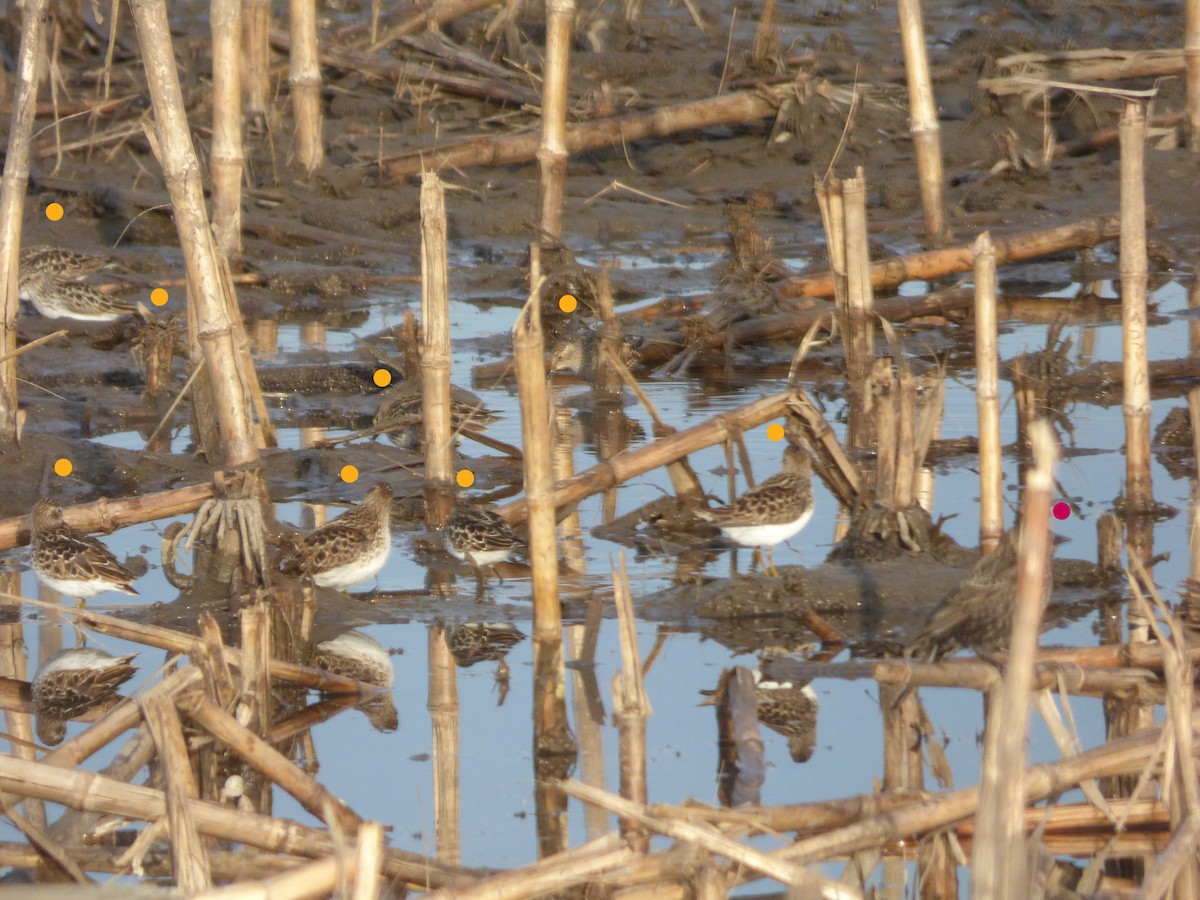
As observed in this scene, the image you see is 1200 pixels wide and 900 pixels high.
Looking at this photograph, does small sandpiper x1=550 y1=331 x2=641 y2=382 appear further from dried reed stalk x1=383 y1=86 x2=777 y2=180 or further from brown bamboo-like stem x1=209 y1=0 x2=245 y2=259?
dried reed stalk x1=383 y1=86 x2=777 y2=180

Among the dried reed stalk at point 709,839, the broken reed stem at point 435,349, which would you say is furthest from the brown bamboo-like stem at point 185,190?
the dried reed stalk at point 709,839

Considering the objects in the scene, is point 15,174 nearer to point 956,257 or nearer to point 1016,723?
point 956,257

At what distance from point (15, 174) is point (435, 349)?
2.53 meters

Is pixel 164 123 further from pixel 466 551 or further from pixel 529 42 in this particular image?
pixel 529 42

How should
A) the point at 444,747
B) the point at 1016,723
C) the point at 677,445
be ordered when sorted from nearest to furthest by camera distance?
the point at 1016,723
the point at 444,747
the point at 677,445

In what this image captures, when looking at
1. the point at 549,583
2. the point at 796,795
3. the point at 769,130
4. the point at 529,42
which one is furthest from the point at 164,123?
the point at 529,42

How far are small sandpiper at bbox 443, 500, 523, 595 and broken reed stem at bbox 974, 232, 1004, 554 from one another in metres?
2.32

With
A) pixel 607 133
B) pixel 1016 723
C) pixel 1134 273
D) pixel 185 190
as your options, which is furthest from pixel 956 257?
pixel 1016 723

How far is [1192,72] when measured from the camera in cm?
1827

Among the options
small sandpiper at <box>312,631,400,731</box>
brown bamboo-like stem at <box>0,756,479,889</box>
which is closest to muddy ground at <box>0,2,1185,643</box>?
small sandpiper at <box>312,631,400,731</box>

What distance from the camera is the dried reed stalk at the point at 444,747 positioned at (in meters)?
6.13

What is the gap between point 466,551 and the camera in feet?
29.7

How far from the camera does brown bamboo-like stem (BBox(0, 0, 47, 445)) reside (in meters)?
9.55

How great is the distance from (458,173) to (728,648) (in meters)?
11.4
